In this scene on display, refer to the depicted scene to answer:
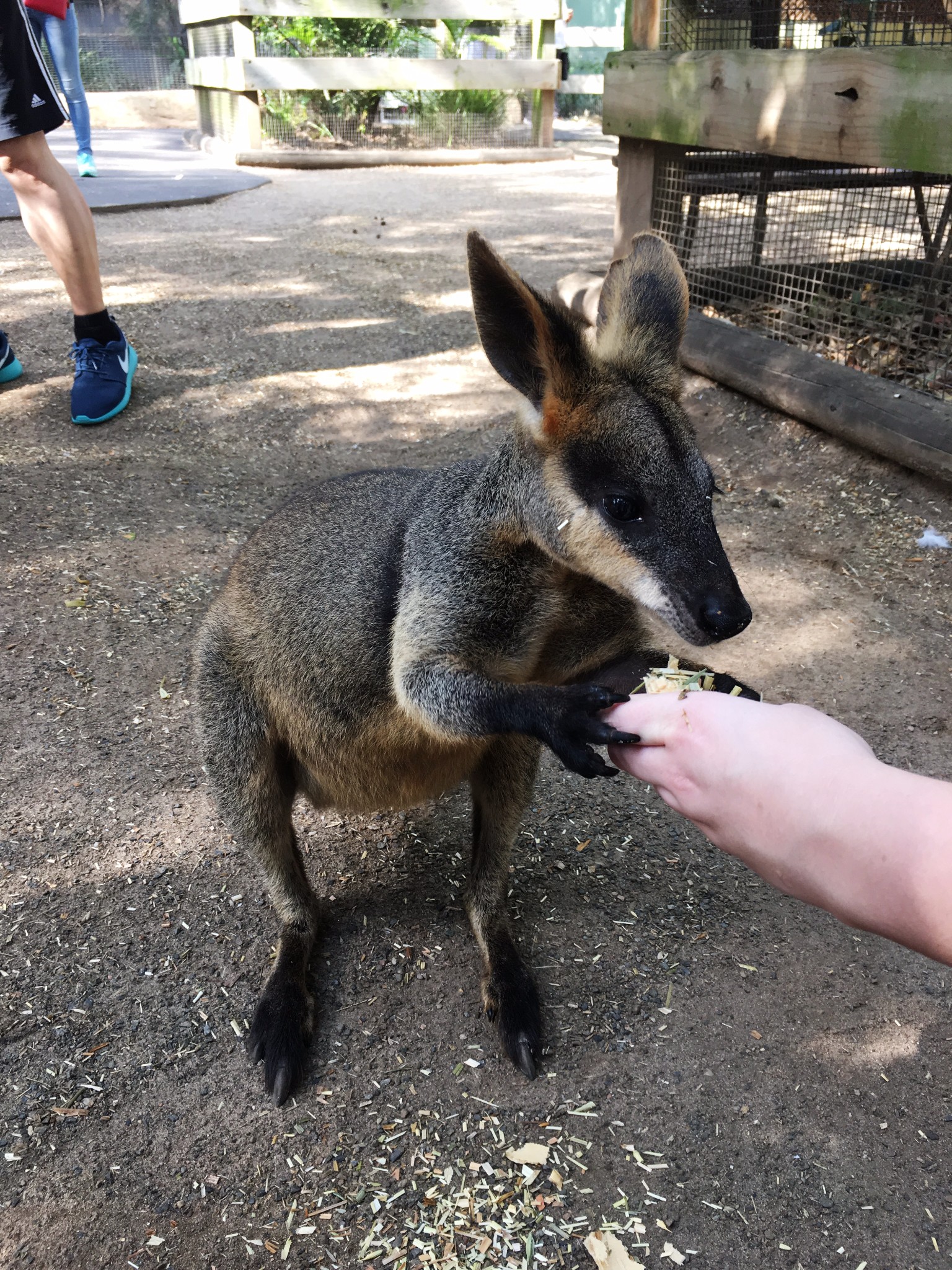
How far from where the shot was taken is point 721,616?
1964mm

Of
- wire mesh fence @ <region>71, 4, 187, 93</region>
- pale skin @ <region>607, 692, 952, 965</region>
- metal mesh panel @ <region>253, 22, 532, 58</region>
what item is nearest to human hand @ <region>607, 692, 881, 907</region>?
pale skin @ <region>607, 692, 952, 965</region>

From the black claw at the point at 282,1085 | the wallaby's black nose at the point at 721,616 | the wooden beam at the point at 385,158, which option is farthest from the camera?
the wooden beam at the point at 385,158

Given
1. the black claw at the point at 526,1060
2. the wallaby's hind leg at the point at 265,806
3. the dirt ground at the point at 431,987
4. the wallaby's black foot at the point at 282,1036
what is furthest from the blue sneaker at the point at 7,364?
the black claw at the point at 526,1060

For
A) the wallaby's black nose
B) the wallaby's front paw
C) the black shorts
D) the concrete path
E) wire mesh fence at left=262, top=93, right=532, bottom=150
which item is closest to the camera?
the wallaby's front paw

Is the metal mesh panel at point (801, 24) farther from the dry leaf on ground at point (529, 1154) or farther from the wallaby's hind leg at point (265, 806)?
the dry leaf on ground at point (529, 1154)

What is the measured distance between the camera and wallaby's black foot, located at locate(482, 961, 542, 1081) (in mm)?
2266

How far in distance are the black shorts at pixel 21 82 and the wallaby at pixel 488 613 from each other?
2.89m

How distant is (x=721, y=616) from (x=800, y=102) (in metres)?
3.86

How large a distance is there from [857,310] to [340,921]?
4.66 m

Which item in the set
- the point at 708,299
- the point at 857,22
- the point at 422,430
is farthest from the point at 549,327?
the point at 708,299

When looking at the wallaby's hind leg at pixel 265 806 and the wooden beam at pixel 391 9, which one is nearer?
the wallaby's hind leg at pixel 265 806

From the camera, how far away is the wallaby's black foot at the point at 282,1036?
2.21 m

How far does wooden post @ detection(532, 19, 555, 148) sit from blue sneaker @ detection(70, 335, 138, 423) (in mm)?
11725

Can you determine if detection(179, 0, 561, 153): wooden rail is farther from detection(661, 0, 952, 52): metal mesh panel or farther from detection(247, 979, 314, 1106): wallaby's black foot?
detection(247, 979, 314, 1106): wallaby's black foot
